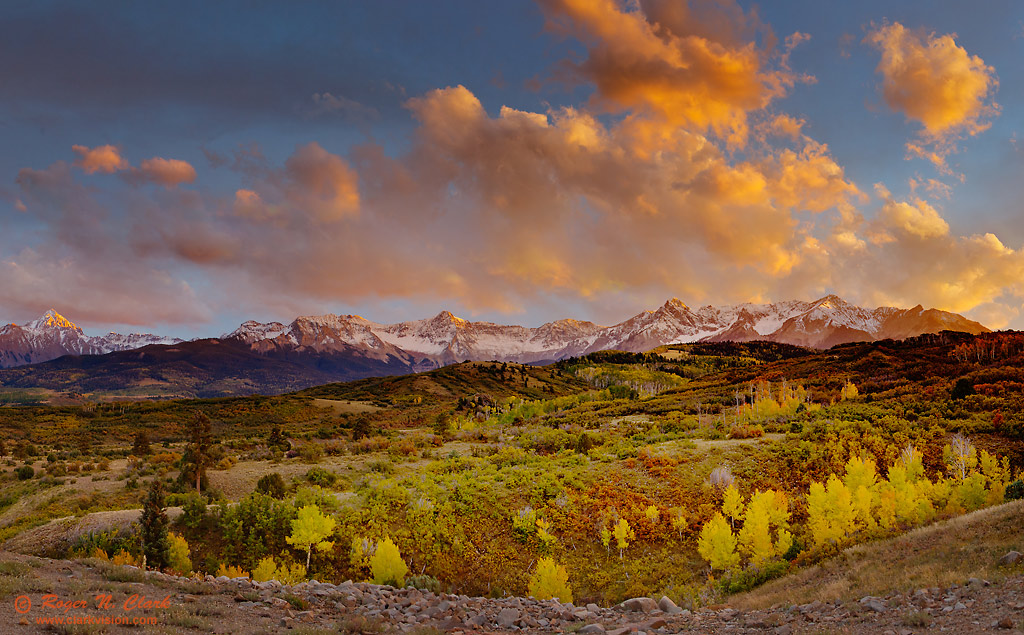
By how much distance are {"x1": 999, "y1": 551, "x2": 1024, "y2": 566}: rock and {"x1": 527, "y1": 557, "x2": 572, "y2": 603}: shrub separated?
15.9 metres

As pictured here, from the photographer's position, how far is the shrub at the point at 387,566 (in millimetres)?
22750

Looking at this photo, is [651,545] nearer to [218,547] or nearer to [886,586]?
[886,586]

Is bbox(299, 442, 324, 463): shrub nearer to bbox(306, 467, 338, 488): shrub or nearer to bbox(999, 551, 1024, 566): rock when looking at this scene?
bbox(306, 467, 338, 488): shrub

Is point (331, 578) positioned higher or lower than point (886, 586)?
lower

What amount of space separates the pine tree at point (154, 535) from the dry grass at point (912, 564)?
24827 mm

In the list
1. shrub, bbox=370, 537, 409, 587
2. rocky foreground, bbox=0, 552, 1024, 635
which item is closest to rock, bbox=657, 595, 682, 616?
rocky foreground, bbox=0, 552, 1024, 635

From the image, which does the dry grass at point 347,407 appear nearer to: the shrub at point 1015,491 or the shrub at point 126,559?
the shrub at point 126,559

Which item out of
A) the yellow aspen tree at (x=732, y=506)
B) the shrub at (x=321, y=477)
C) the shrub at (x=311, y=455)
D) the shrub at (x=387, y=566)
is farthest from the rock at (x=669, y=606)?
the shrub at (x=311, y=455)

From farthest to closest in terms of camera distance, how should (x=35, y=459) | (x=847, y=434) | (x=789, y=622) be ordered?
(x=35, y=459) → (x=847, y=434) → (x=789, y=622)

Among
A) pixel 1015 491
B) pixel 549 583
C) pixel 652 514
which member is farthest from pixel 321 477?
pixel 1015 491

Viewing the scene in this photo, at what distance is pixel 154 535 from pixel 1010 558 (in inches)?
1285

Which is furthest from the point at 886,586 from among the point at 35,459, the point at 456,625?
the point at 35,459

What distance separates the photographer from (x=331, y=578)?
Answer: 926 inches

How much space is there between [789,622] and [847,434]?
3845cm
